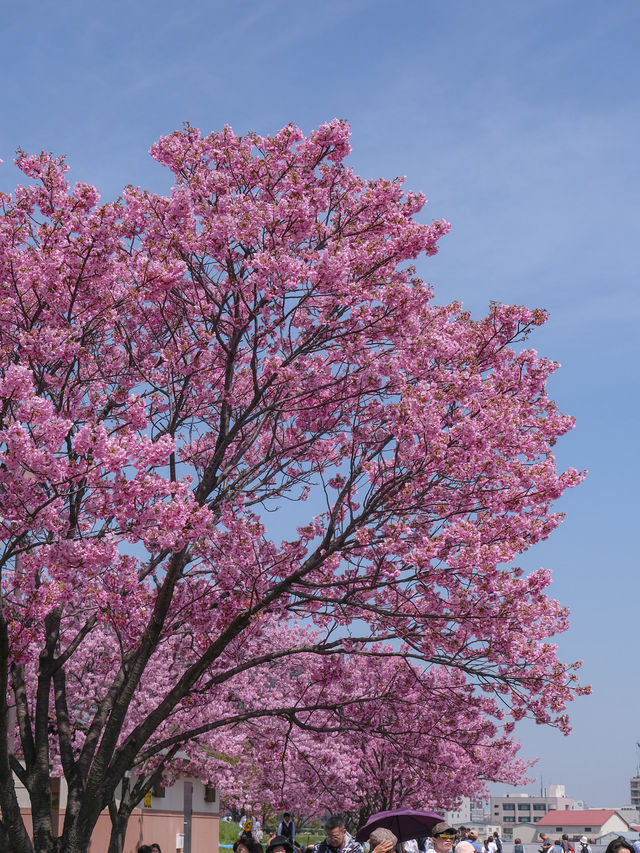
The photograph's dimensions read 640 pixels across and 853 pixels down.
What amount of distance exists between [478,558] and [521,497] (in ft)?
4.09

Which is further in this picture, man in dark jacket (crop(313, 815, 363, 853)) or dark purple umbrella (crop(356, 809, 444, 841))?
dark purple umbrella (crop(356, 809, 444, 841))

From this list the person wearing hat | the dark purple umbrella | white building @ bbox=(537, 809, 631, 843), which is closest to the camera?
the person wearing hat

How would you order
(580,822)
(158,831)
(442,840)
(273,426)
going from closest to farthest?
(442,840), (273,426), (158,831), (580,822)

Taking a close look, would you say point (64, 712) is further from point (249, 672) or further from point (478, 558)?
point (249, 672)

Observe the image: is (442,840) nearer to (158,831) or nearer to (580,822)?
(158,831)

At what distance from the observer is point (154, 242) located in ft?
40.7

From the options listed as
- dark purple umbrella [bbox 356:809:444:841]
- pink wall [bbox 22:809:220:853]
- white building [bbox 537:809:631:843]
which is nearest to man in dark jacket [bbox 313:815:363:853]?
dark purple umbrella [bbox 356:809:444:841]

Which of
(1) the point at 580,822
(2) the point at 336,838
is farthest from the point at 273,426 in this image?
(1) the point at 580,822

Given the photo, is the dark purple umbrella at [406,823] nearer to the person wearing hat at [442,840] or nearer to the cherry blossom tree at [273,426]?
the cherry blossom tree at [273,426]

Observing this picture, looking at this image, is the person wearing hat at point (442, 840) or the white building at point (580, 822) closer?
the person wearing hat at point (442, 840)

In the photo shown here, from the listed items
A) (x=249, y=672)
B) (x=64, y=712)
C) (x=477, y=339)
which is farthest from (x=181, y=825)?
(x=477, y=339)

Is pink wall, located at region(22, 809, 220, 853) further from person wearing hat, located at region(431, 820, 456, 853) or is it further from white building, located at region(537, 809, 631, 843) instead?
white building, located at region(537, 809, 631, 843)

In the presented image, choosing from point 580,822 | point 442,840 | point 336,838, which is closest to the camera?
point 336,838

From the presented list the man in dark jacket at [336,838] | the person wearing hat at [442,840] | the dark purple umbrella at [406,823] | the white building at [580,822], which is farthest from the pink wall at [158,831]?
the white building at [580,822]
